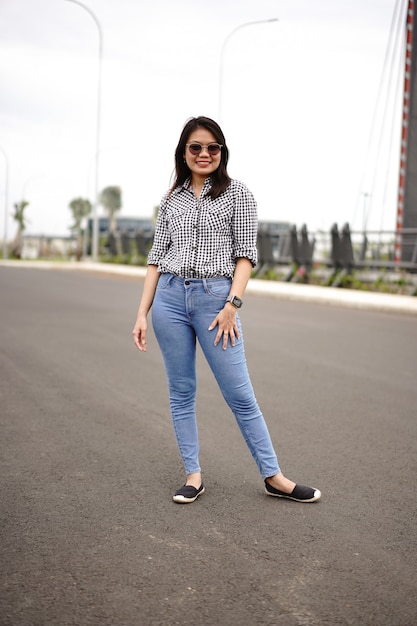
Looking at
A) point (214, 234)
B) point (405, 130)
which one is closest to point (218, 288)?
point (214, 234)

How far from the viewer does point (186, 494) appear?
14.0 feet

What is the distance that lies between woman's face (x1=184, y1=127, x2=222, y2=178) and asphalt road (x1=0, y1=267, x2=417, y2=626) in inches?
66.3

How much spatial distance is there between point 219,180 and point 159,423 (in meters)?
2.52

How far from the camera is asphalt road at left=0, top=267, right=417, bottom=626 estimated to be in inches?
119

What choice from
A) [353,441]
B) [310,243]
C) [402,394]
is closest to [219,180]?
[353,441]

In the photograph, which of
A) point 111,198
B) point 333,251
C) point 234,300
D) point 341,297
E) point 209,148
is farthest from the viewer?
point 111,198

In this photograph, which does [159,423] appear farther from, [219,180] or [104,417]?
[219,180]

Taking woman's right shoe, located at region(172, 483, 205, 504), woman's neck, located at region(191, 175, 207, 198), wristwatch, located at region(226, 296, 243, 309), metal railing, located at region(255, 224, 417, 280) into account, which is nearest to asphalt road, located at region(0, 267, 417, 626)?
woman's right shoe, located at region(172, 483, 205, 504)

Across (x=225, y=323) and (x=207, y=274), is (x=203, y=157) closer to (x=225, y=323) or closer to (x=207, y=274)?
(x=207, y=274)

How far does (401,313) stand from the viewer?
1630 cm

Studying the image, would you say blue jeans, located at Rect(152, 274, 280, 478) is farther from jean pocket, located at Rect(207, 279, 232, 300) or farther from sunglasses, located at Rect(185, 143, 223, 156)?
sunglasses, located at Rect(185, 143, 223, 156)

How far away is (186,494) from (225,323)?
3.02 ft

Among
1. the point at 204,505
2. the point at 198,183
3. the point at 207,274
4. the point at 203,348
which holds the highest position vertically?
the point at 198,183

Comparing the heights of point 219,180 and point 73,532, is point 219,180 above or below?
above
